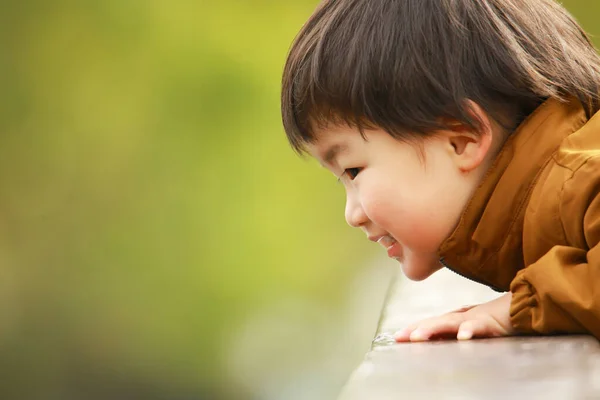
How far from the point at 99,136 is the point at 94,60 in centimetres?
37

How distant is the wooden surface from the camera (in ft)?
2.38

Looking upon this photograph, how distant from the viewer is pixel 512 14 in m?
1.34

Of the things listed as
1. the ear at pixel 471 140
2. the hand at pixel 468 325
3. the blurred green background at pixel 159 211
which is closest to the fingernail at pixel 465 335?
the hand at pixel 468 325

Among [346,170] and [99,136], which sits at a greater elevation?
[346,170]

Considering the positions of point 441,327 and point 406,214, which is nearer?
point 441,327

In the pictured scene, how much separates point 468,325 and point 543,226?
0.16 meters

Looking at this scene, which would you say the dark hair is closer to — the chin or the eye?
the eye

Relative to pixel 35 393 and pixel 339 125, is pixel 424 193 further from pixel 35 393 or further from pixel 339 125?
pixel 35 393

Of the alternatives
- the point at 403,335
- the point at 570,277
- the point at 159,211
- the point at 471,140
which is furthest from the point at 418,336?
the point at 159,211

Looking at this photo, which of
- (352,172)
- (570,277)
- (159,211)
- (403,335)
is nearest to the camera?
(570,277)

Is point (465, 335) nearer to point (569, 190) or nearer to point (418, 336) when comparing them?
point (418, 336)

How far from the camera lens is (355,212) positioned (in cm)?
140

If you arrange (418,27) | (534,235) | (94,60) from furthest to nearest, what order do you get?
(94,60)
(418,27)
(534,235)

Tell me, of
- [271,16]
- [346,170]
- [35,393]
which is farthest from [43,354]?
[346,170]
